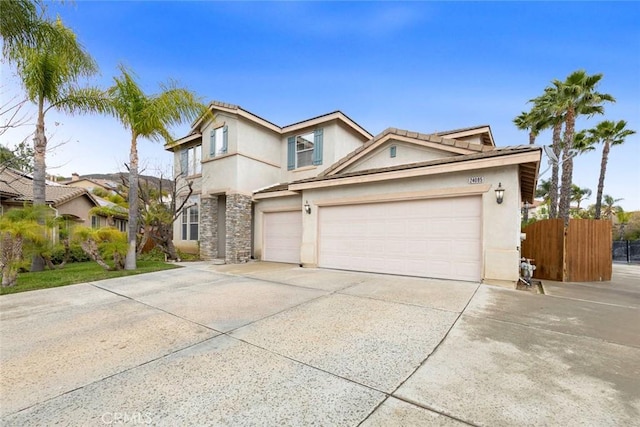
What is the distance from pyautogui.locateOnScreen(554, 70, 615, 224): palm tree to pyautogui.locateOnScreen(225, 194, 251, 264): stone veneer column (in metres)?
15.4

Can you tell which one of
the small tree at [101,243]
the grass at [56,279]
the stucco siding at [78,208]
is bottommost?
the grass at [56,279]

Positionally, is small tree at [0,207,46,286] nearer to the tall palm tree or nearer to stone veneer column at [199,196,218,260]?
the tall palm tree

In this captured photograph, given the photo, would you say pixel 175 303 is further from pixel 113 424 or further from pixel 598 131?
pixel 598 131

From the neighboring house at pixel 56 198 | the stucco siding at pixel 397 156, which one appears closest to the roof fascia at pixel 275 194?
the stucco siding at pixel 397 156

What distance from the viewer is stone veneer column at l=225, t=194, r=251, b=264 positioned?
12.1 m

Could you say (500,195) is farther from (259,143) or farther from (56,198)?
(56,198)

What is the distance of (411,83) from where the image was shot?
1371cm

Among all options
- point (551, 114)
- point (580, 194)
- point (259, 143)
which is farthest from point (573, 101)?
point (580, 194)

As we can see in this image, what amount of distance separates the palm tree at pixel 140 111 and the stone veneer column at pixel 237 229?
139 inches

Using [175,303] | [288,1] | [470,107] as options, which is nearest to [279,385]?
[175,303]

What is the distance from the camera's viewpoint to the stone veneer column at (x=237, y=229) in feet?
39.9

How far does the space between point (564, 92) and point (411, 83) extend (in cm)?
780

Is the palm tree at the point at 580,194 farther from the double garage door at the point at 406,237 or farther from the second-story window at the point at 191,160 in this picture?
the second-story window at the point at 191,160

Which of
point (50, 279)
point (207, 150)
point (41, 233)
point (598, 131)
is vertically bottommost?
point (50, 279)
